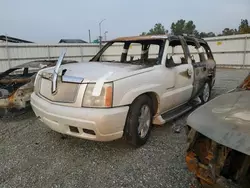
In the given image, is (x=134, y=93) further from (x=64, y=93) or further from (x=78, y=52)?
(x=78, y=52)

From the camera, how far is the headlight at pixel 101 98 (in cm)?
279

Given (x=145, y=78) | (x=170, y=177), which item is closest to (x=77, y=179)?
(x=170, y=177)

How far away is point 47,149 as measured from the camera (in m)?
3.40

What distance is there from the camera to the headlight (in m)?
2.79

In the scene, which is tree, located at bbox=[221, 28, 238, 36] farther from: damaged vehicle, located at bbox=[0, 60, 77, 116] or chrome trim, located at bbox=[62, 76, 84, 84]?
chrome trim, located at bbox=[62, 76, 84, 84]

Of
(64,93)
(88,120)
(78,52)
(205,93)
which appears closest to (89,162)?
(88,120)

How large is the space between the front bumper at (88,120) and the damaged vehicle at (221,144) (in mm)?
968

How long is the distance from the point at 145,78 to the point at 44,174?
1.86 m

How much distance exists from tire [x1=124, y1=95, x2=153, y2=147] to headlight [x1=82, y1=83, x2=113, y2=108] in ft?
1.43

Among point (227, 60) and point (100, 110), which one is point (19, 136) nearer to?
point (100, 110)

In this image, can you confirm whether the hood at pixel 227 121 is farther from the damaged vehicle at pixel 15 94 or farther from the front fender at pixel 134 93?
the damaged vehicle at pixel 15 94

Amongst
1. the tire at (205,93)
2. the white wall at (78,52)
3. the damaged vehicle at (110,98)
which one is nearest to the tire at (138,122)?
the damaged vehicle at (110,98)

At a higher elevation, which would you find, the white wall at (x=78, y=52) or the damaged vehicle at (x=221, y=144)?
the white wall at (x=78, y=52)

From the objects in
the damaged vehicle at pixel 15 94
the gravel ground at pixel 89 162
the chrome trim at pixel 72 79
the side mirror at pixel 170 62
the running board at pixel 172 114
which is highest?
the side mirror at pixel 170 62
